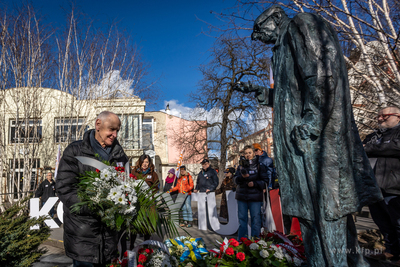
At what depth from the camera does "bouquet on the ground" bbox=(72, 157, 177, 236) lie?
218cm

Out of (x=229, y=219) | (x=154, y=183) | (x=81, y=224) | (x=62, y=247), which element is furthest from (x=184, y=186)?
(x=154, y=183)

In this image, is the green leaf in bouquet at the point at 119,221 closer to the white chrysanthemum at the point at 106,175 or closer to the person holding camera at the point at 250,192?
the white chrysanthemum at the point at 106,175

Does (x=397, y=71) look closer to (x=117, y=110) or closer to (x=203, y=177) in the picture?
(x=203, y=177)

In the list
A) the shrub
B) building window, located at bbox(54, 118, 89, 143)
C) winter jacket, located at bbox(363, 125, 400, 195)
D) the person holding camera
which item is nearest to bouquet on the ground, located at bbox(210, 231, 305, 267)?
winter jacket, located at bbox(363, 125, 400, 195)

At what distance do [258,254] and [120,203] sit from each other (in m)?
1.60

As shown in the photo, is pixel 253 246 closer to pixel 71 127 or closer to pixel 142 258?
pixel 142 258

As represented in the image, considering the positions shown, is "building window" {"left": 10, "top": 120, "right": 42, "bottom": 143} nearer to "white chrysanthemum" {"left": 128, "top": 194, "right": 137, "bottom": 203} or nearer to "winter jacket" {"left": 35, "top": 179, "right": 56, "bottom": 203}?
"winter jacket" {"left": 35, "top": 179, "right": 56, "bottom": 203}

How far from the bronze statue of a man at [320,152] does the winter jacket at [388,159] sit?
1.91 m

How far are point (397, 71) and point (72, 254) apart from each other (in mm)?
5620

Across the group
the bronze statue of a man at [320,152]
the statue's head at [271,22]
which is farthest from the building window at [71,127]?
the bronze statue of a man at [320,152]

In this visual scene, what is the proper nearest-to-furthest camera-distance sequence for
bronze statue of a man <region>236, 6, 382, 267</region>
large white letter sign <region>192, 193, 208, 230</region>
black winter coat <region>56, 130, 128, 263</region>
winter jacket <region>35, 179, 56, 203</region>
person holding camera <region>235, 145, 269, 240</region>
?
bronze statue of a man <region>236, 6, 382, 267</region> < black winter coat <region>56, 130, 128, 263</region> < person holding camera <region>235, 145, 269, 240</region> < large white letter sign <region>192, 193, 208, 230</region> < winter jacket <region>35, 179, 56, 203</region>

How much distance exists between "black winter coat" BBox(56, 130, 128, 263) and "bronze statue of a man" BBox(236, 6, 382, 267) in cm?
168

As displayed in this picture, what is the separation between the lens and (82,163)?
8.36ft

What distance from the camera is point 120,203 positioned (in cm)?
215
